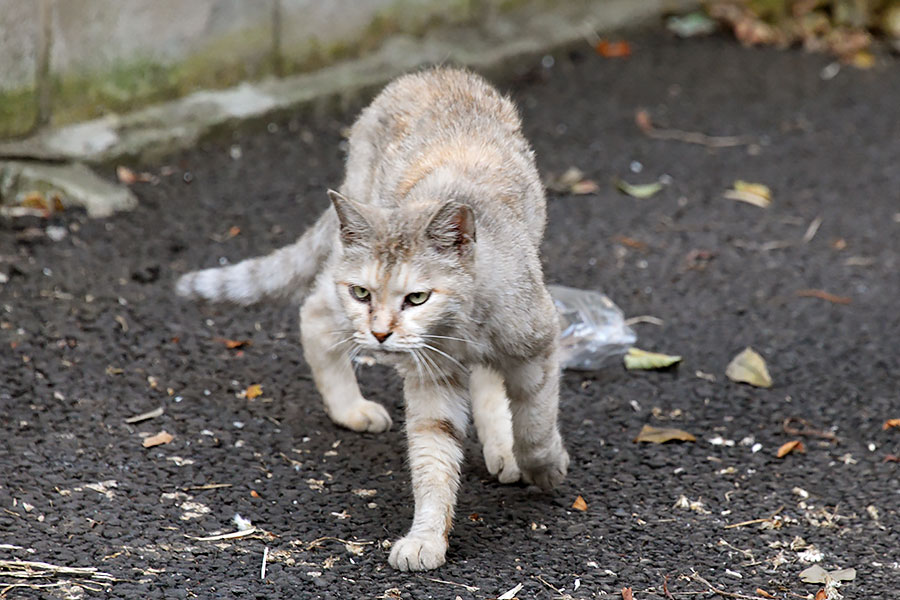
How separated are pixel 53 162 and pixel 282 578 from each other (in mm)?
3551

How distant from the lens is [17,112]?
20.3ft

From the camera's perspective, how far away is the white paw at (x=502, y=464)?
4.29m

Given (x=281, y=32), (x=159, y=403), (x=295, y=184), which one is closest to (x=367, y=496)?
(x=159, y=403)

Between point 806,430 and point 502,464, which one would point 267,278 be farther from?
point 806,430

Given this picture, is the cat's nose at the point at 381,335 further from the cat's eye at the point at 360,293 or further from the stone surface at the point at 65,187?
the stone surface at the point at 65,187

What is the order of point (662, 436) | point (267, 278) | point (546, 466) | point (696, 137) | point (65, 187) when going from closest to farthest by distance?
point (546, 466)
point (662, 436)
point (267, 278)
point (65, 187)
point (696, 137)

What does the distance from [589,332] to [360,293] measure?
5.85 feet

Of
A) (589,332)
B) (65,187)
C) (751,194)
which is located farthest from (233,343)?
(751,194)

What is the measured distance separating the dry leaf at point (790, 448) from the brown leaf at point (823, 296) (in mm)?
1397

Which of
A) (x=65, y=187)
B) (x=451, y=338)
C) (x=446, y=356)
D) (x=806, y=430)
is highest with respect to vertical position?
(x=451, y=338)

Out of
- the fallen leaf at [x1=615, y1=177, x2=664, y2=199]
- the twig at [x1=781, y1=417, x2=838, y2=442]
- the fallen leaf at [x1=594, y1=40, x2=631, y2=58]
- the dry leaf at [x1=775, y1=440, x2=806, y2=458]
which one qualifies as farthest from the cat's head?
the fallen leaf at [x1=594, y1=40, x2=631, y2=58]

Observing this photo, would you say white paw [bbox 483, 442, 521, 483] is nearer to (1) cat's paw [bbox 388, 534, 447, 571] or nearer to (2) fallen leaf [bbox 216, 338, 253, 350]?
(1) cat's paw [bbox 388, 534, 447, 571]

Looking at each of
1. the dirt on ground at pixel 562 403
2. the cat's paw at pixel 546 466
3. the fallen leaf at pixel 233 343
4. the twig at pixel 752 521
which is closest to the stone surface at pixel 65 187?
the dirt on ground at pixel 562 403

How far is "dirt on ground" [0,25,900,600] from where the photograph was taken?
12.3 feet
